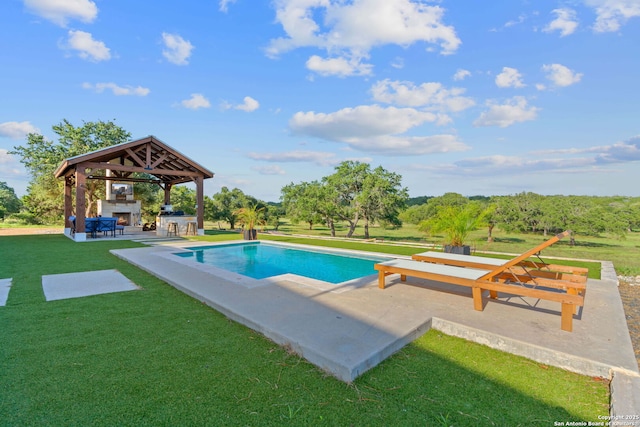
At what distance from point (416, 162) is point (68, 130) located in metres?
25.6

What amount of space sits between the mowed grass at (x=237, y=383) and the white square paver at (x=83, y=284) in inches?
44.0

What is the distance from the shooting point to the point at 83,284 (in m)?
5.10

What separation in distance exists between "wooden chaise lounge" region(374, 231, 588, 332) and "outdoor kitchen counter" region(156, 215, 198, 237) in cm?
1383

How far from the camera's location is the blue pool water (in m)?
7.28

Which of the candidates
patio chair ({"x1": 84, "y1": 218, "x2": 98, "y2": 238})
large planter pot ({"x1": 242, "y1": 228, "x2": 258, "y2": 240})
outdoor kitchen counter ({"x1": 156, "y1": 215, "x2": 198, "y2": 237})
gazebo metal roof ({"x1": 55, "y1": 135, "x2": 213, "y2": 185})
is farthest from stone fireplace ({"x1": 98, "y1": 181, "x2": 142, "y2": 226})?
large planter pot ({"x1": 242, "y1": 228, "x2": 258, "y2": 240})

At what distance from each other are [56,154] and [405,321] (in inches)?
1023

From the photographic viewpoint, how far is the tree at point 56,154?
20.0m

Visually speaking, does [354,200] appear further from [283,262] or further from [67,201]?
[67,201]

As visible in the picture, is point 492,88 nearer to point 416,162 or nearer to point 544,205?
point 416,162

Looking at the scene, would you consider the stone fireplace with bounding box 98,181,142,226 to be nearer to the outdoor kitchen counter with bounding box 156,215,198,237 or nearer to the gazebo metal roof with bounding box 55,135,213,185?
the gazebo metal roof with bounding box 55,135,213,185

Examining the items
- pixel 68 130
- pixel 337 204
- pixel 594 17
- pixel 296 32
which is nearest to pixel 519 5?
pixel 594 17

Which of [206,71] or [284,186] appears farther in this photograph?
[284,186]

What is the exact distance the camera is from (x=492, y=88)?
42.9 feet

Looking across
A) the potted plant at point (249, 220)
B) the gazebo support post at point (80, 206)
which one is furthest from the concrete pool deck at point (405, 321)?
the gazebo support post at point (80, 206)
